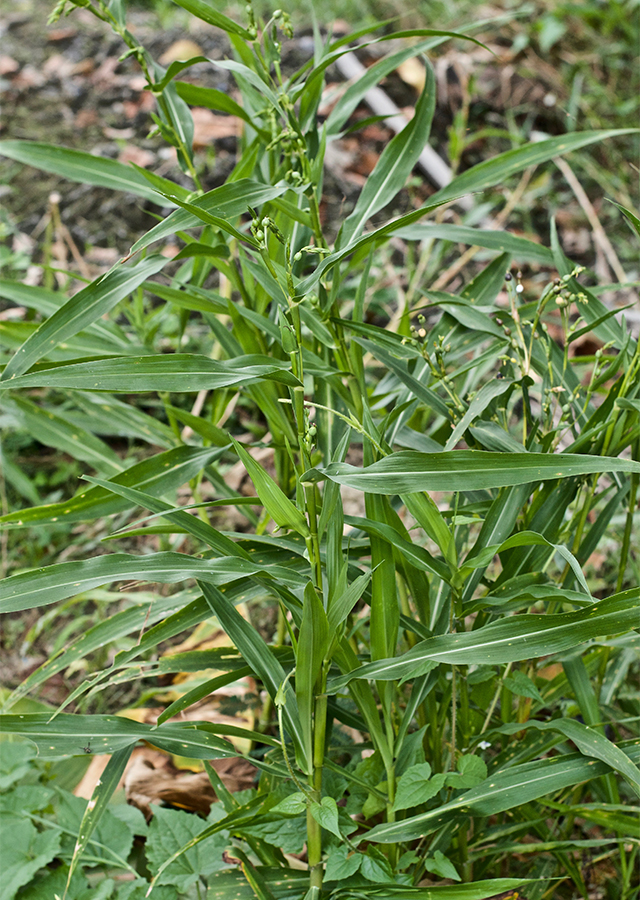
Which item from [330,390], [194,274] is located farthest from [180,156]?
[330,390]

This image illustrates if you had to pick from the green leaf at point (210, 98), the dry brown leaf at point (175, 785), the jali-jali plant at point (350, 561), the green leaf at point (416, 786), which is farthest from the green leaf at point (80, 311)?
the dry brown leaf at point (175, 785)

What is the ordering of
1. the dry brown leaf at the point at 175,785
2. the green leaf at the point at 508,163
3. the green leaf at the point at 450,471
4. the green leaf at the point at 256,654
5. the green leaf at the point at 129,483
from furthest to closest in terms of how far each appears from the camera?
1. the dry brown leaf at the point at 175,785
2. the green leaf at the point at 508,163
3. the green leaf at the point at 129,483
4. the green leaf at the point at 256,654
5. the green leaf at the point at 450,471

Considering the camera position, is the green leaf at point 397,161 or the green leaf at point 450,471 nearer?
the green leaf at point 450,471

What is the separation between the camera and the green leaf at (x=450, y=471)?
0.70m

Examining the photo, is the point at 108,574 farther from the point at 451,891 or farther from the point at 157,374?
the point at 451,891

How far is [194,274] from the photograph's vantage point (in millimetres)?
1140

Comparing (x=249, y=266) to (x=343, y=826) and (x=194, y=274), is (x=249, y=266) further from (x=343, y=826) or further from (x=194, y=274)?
(x=343, y=826)

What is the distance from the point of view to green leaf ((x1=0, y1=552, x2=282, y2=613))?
0.76 metres

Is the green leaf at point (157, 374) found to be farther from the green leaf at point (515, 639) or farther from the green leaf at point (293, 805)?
the green leaf at point (293, 805)

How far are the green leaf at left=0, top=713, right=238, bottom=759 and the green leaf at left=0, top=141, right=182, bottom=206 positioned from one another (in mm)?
711

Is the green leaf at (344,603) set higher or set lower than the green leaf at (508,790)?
higher

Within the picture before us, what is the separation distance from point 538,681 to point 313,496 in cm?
49

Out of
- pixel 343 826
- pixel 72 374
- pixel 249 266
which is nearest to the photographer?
pixel 72 374

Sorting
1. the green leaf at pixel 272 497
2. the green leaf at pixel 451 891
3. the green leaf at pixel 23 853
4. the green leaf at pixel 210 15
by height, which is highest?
the green leaf at pixel 210 15
